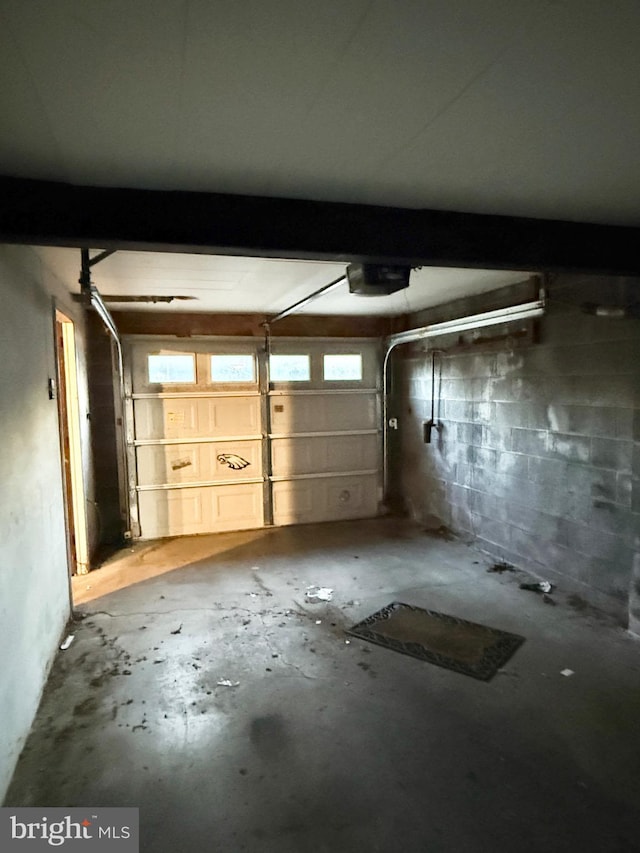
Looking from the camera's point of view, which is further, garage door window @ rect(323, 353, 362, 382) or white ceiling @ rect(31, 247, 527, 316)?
garage door window @ rect(323, 353, 362, 382)

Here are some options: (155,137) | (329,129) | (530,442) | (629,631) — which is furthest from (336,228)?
(629,631)

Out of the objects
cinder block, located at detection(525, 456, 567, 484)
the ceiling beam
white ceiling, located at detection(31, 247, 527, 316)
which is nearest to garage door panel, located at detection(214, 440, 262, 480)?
white ceiling, located at detection(31, 247, 527, 316)

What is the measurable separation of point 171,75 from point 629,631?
371 cm

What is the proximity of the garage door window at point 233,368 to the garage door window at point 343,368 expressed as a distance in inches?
35.2

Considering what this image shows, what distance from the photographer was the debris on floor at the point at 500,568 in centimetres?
421

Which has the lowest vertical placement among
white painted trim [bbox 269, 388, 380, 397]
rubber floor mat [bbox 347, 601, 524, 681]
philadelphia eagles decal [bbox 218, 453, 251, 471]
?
rubber floor mat [bbox 347, 601, 524, 681]

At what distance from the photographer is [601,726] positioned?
230 centimetres

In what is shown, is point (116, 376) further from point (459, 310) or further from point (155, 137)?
point (155, 137)

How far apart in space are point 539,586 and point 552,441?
112 centimetres

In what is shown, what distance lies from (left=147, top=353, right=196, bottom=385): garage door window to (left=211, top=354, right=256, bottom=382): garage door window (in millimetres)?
237

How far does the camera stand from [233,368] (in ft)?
18.4

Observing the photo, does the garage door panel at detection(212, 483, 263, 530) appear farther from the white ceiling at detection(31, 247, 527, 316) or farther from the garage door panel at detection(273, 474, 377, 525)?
the white ceiling at detection(31, 247, 527, 316)

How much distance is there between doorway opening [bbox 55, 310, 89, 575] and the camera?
3998 millimetres

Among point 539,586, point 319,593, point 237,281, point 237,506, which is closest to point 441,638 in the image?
point 319,593
